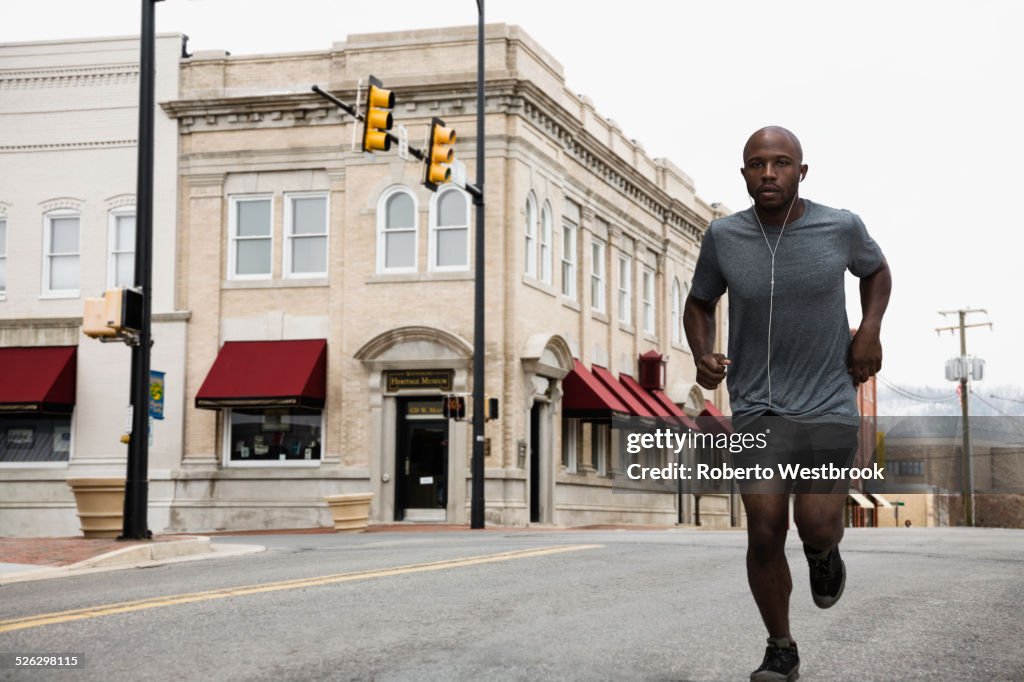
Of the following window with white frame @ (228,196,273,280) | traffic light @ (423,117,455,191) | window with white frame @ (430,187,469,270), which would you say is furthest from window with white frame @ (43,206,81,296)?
traffic light @ (423,117,455,191)

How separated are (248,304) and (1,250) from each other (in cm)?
688

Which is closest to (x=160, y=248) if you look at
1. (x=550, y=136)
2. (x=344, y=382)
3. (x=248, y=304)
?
(x=248, y=304)

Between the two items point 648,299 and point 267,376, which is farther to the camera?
point 648,299

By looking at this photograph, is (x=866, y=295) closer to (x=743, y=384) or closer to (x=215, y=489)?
(x=743, y=384)

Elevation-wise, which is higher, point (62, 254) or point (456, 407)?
point (62, 254)

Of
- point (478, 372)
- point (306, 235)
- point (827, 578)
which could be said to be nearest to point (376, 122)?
Answer: point (478, 372)

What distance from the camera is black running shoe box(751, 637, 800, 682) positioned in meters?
5.27

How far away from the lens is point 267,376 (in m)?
30.2

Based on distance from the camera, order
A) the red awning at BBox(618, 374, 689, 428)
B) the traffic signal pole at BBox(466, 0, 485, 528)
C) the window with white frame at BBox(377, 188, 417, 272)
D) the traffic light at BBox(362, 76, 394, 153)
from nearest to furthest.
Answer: the traffic light at BBox(362, 76, 394, 153) → the traffic signal pole at BBox(466, 0, 485, 528) → the window with white frame at BBox(377, 188, 417, 272) → the red awning at BBox(618, 374, 689, 428)

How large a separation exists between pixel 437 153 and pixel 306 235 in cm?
1073

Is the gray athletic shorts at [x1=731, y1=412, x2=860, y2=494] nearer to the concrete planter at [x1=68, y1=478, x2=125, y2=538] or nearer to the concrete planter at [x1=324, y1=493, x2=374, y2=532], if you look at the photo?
the concrete planter at [x1=68, y1=478, x2=125, y2=538]

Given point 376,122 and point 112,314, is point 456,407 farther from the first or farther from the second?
point 112,314

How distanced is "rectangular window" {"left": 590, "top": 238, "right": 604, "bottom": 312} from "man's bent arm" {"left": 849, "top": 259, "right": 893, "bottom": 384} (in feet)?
101

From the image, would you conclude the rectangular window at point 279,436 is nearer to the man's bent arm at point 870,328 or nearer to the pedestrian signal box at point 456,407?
the pedestrian signal box at point 456,407
